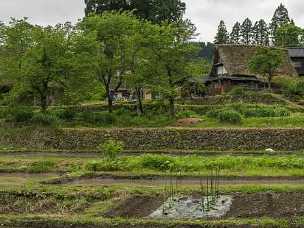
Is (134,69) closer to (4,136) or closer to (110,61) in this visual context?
(110,61)

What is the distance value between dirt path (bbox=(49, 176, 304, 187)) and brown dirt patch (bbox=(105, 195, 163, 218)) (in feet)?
11.7

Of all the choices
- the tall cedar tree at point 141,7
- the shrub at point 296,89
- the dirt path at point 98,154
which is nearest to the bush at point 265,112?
the dirt path at point 98,154

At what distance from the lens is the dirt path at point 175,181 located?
23.0m

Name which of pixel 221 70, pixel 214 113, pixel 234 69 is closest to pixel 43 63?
pixel 214 113

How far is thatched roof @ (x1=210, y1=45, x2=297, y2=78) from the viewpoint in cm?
5834

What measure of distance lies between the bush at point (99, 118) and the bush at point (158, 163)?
47.1ft

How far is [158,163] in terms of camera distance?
90.9ft

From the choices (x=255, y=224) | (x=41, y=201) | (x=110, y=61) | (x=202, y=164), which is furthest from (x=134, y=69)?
(x=255, y=224)

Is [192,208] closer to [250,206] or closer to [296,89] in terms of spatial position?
[250,206]

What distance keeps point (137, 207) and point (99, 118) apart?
25.2 meters

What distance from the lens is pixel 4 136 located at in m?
40.0

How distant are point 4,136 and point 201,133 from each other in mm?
13885

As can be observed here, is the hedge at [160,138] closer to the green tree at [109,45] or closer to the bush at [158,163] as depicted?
the green tree at [109,45]

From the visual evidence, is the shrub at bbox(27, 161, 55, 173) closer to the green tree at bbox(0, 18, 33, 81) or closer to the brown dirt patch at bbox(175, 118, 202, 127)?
the brown dirt patch at bbox(175, 118, 202, 127)
